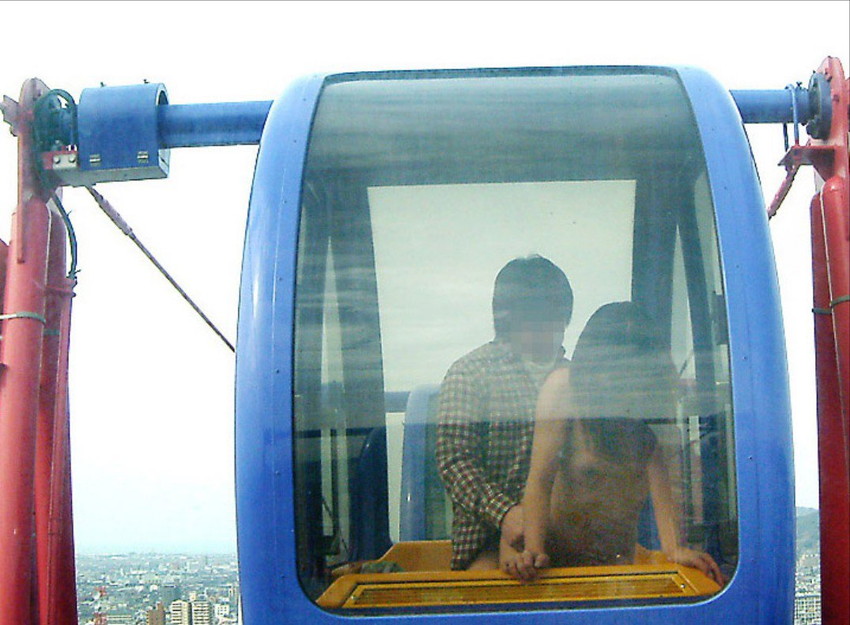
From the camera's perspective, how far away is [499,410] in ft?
10.6

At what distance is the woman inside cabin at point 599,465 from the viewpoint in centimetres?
315

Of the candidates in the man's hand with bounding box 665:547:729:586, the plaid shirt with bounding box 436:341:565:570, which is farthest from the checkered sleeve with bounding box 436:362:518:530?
the man's hand with bounding box 665:547:729:586

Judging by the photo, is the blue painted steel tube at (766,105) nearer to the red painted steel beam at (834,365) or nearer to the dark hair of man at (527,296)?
the red painted steel beam at (834,365)

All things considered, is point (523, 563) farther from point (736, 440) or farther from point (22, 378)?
point (22, 378)

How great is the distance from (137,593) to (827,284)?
9.15 ft

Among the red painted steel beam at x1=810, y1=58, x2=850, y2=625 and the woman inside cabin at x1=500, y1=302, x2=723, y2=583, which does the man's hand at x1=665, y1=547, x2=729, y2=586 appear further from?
the red painted steel beam at x1=810, y1=58, x2=850, y2=625

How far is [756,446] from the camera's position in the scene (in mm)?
3096

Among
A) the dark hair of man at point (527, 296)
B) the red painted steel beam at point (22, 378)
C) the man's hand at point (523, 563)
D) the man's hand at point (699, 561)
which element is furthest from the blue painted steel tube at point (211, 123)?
the man's hand at point (699, 561)

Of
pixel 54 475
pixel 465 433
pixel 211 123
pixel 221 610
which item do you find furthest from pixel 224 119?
pixel 221 610

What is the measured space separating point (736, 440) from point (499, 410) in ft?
2.04

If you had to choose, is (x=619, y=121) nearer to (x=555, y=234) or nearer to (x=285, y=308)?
(x=555, y=234)

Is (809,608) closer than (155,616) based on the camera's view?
Yes

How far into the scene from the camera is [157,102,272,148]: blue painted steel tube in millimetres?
4254

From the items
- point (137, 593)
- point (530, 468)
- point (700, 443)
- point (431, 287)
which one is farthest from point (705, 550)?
point (137, 593)
